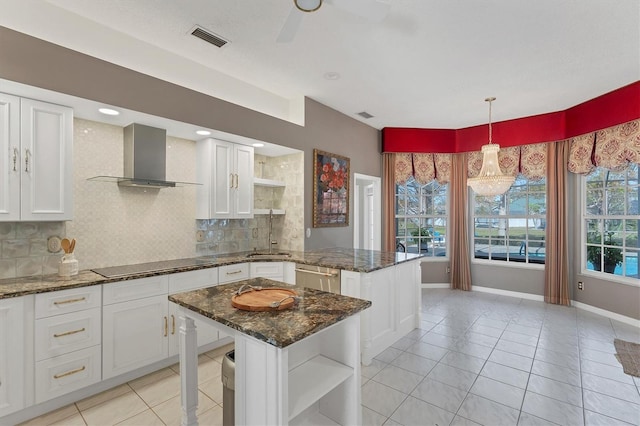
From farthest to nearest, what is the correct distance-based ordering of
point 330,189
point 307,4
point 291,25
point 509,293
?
point 509,293 < point 330,189 < point 291,25 < point 307,4

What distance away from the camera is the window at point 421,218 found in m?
5.79

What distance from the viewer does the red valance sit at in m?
3.78

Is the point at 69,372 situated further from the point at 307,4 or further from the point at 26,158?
the point at 307,4

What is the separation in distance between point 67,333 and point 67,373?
0.94 ft

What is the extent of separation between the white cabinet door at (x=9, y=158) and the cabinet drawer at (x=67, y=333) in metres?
0.80

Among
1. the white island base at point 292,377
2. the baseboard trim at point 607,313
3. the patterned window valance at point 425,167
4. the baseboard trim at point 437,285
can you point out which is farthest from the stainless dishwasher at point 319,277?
the baseboard trim at point 607,313

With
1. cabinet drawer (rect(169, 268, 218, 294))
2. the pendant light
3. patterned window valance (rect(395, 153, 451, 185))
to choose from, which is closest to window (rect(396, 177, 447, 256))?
patterned window valance (rect(395, 153, 451, 185))

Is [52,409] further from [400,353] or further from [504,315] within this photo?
[504,315]

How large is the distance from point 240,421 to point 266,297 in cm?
59

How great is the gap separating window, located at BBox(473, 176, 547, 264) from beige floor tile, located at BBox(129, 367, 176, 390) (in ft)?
16.7

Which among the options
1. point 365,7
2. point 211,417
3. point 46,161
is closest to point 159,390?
point 211,417

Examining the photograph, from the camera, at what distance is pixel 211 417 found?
6.84ft

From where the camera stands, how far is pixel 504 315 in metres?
4.18

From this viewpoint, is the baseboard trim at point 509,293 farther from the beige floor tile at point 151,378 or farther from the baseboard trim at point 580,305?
the beige floor tile at point 151,378
